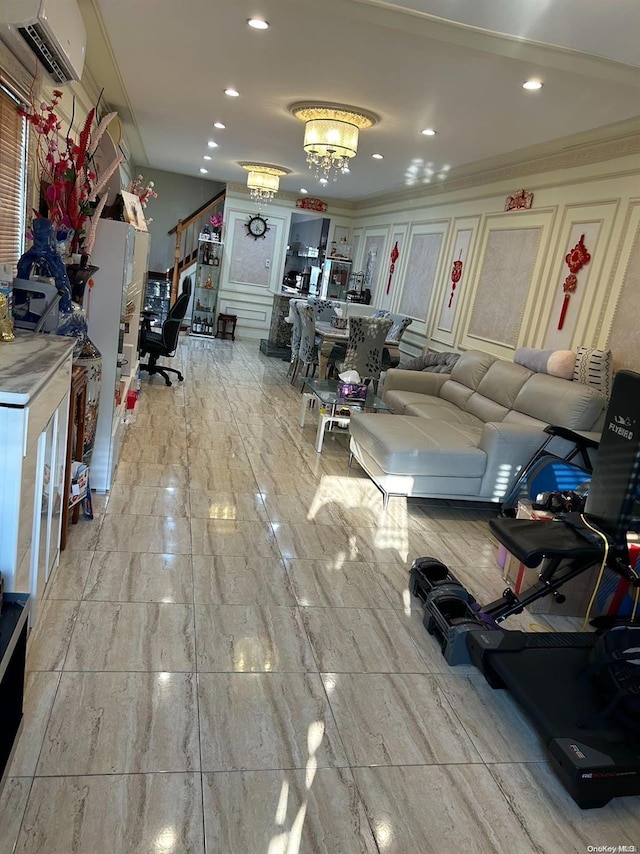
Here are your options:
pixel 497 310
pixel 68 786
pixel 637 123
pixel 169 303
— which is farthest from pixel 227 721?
pixel 169 303

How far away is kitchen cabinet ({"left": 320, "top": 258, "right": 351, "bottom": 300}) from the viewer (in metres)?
10.8

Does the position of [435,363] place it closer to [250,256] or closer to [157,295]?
[157,295]

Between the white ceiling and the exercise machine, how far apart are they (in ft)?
5.92

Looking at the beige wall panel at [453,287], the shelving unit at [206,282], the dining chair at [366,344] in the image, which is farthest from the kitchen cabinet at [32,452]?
the shelving unit at [206,282]

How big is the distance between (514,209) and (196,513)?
4.45 meters

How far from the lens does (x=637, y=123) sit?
13.8 ft

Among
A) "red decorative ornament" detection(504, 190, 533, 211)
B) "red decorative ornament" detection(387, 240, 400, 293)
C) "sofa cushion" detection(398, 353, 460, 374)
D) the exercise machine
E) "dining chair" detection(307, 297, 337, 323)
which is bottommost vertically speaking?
the exercise machine

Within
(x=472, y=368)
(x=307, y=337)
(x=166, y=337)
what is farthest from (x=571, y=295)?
(x=166, y=337)

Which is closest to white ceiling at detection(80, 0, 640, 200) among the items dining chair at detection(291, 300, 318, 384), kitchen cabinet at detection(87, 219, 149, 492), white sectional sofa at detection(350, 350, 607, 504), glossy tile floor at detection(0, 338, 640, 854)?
kitchen cabinet at detection(87, 219, 149, 492)

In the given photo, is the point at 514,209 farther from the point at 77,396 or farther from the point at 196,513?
the point at 77,396

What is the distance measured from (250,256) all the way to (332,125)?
6178 mm

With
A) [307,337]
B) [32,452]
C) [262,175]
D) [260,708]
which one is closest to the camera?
[32,452]

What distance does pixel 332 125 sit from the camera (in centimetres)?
516

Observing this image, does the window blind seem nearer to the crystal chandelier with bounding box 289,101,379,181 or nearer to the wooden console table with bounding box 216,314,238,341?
the crystal chandelier with bounding box 289,101,379,181
